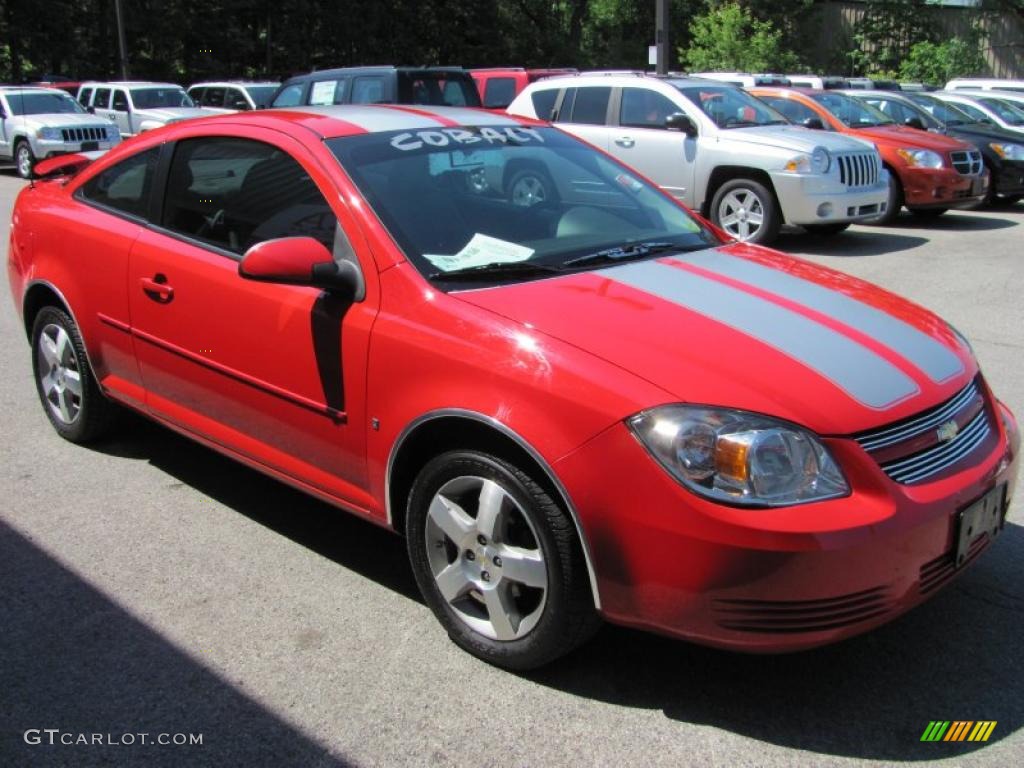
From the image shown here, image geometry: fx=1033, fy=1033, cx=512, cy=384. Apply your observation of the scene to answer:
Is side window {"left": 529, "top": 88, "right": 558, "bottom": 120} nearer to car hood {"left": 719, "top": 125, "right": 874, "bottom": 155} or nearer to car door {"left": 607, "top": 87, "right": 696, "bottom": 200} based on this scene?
car door {"left": 607, "top": 87, "right": 696, "bottom": 200}

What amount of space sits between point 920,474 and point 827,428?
33cm

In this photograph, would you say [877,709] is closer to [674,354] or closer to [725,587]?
[725,587]

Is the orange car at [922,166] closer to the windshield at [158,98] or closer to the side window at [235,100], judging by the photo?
the side window at [235,100]

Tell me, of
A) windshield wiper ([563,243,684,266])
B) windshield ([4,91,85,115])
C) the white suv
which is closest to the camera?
windshield wiper ([563,243,684,266])

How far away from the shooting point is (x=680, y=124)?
1122 centimetres

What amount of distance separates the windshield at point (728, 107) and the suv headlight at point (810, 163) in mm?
978

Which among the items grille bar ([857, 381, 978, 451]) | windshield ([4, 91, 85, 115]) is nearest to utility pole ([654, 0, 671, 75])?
windshield ([4, 91, 85, 115])

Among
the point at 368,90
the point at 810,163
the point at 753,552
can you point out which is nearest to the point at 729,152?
the point at 810,163

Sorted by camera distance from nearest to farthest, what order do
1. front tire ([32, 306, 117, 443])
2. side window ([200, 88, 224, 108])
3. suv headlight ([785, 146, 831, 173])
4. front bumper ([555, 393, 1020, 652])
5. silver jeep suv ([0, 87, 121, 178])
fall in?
front bumper ([555, 393, 1020, 652]) → front tire ([32, 306, 117, 443]) → suv headlight ([785, 146, 831, 173]) → silver jeep suv ([0, 87, 121, 178]) → side window ([200, 88, 224, 108])

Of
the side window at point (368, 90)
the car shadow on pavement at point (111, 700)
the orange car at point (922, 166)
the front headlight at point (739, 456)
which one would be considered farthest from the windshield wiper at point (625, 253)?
the side window at point (368, 90)

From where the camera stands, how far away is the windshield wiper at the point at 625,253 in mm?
3631

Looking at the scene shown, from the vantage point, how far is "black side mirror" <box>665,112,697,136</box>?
11148 mm

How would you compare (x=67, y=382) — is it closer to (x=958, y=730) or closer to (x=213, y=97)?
(x=958, y=730)

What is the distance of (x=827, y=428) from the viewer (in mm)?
2727
